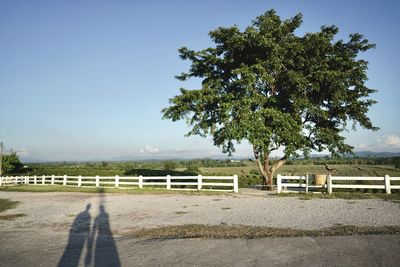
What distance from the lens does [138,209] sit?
1441cm

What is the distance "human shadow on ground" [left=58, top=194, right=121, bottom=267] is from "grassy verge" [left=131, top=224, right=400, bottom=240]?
1.10 metres

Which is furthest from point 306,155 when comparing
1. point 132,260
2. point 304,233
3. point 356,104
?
point 132,260

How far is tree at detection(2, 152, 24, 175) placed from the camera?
58844 mm

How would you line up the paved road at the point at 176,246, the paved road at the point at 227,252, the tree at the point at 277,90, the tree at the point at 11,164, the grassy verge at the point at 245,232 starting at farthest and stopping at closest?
the tree at the point at 11,164 → the tree at the point at 277,90 → the grassy verge at the point at 245,232 → the paved road at the point at 176,246 → the paved road at the point at 227,252

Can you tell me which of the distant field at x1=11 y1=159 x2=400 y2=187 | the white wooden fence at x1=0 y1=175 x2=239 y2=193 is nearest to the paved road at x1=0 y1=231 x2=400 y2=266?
the white wooden fence at x1=0 y1=175 x2=239 y2=193

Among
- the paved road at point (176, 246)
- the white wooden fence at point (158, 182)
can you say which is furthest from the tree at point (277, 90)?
the paved road at point (176, 246)

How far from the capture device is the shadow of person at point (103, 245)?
6711 millimetres

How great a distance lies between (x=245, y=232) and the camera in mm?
8953

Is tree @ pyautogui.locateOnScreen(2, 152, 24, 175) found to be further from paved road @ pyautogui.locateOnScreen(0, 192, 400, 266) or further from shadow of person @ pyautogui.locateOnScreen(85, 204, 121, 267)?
shadow of person @ pyautogui.locateOnScreen(85, 204, 121, 267)

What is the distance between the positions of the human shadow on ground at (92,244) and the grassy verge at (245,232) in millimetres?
1099

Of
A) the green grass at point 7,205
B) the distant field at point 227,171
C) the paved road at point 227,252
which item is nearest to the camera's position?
the paved road at point 227,252

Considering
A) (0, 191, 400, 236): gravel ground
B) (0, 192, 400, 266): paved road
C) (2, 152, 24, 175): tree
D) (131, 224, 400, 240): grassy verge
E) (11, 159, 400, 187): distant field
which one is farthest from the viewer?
(2, 152, 24, 175): tree

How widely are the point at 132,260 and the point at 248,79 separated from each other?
1622 centimetres

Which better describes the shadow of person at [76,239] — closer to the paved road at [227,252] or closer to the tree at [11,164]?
the paved road at [227,252]
